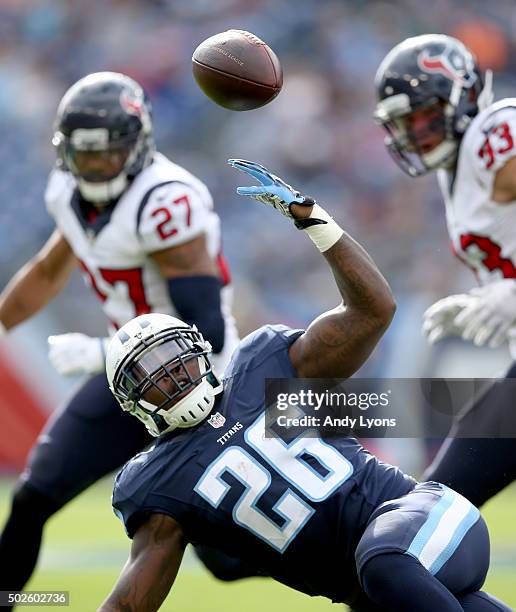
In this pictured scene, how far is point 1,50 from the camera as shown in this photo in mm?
8492

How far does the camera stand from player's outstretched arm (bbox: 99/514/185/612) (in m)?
2.40

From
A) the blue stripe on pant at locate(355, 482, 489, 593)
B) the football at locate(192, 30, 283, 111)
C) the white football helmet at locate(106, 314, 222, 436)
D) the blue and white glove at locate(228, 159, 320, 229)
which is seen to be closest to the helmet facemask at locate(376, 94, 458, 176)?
the football at locate(192, 30, 283, 111)

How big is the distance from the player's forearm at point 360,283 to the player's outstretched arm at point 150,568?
0.66m

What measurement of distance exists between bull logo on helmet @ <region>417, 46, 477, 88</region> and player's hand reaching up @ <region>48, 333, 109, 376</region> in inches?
57.4

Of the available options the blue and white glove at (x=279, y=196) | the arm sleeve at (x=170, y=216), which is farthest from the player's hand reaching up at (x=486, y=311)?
the blue and white glove at (x=279, y=196)

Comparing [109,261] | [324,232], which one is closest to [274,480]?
[324,232]

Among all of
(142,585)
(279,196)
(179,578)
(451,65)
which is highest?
(451,65)

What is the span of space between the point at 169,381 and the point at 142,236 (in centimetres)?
119

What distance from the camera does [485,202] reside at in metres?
3.74

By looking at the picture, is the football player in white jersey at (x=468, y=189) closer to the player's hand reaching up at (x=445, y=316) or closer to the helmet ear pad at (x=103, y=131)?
the player's hand reaching up at (x=445, y=316)

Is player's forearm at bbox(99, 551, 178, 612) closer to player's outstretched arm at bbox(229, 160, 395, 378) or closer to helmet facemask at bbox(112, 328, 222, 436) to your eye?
helmet facemask at bbox(112, 328, 222, 436)

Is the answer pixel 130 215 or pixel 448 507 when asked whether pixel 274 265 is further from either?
pixel 448 507

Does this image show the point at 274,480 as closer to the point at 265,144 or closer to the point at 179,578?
the point at 179,578

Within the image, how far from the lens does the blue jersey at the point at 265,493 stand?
2.53 meters
